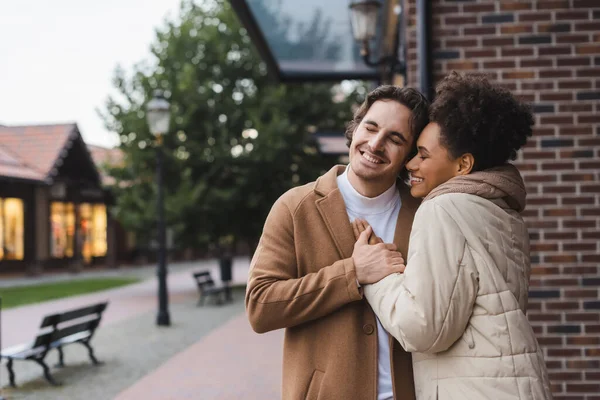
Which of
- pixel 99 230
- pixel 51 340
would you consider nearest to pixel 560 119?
pixel 51 340

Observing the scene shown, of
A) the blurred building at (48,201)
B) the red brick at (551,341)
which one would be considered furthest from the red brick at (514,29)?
the blurred building at (48,201)

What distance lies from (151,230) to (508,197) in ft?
57.3

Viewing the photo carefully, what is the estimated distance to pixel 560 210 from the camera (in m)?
4.56

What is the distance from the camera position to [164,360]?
31.6 feet

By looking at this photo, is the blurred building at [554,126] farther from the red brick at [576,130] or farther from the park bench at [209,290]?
the park bench at [209,290]

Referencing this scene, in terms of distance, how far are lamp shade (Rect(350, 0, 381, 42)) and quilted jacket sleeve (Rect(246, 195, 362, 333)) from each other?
6.20m

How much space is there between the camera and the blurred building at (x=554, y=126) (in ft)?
14.9

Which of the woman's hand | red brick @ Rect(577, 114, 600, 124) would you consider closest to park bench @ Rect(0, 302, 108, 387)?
red brick @ Rect(577, 114, 600, 124)

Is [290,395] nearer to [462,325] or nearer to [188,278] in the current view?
[462,325]

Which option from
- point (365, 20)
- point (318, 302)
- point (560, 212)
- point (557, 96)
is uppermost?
point (365, 20)

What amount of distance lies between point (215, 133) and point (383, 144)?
668 inches

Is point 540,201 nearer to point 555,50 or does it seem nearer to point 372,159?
point 555,50

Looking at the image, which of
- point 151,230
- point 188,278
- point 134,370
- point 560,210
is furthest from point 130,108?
point 560,210

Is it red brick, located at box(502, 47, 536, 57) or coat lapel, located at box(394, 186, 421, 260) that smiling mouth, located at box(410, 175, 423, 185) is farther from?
red brick, located at box(502, 47, 536, 57)
